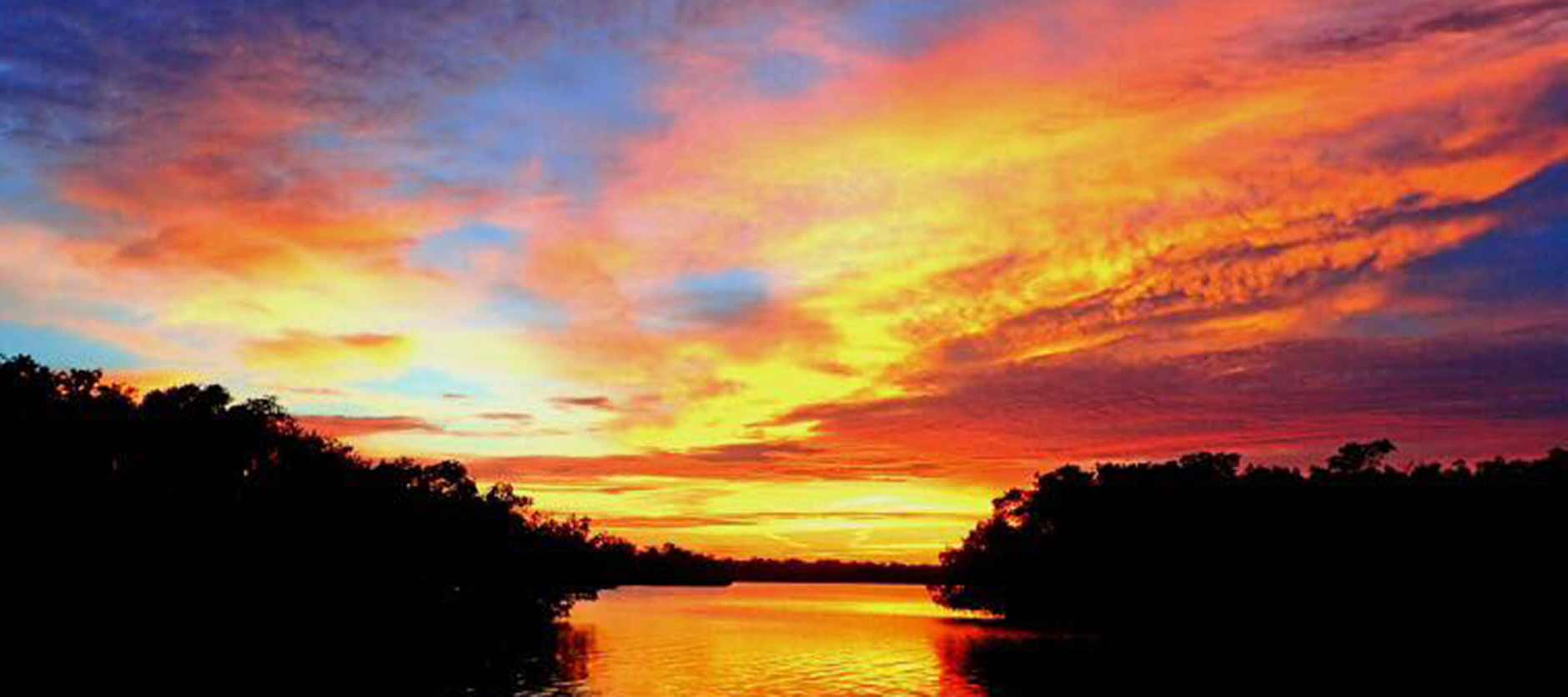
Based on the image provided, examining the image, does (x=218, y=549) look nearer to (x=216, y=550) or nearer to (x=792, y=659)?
(x=216, y=550)

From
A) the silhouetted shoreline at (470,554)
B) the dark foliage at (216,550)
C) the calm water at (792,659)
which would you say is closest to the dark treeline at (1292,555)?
the silhouetted shoreline at (470,554)

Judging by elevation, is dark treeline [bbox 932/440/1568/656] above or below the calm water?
above

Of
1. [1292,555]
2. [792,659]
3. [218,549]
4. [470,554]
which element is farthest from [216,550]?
[1292,555]

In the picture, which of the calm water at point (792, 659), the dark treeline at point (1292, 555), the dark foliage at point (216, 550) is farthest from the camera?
the dark treeline at point (1292, 555)

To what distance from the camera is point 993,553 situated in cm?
17412

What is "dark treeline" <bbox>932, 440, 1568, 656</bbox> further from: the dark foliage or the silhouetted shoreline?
the dark foliage

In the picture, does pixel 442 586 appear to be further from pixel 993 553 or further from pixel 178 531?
pixel 993 553

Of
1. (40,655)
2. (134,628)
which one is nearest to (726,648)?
(134,628)

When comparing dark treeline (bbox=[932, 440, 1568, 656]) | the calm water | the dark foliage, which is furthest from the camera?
dark treeline (bbox=[932, 440, 1568, 656])

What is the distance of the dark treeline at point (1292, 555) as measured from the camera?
328 ft

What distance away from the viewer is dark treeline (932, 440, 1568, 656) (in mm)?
100062

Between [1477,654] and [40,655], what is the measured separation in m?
90.0

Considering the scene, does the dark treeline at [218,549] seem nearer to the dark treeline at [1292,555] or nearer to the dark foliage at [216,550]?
the dark foliage at [216,550]

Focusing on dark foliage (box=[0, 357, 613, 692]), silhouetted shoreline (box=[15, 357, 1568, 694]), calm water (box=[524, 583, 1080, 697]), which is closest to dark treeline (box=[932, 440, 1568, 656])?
silhouetted shoreline (box=[15, 357, 1568, 694])
